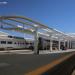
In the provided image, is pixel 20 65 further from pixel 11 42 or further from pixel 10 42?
pixel 11 42

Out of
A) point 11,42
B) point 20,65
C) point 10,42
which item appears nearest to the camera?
point 20,65

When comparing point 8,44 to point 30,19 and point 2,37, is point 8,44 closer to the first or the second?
point 2,37

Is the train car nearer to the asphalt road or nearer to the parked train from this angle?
the parked train

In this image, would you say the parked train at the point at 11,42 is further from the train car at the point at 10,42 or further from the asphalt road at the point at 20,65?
the asphalt road at the point at 20,65

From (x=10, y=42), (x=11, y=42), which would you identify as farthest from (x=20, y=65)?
(x=11, y=42)

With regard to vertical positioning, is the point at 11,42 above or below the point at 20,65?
above

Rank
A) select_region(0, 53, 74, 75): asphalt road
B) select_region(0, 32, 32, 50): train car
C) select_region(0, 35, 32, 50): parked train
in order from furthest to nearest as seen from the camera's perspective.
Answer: select_region(0, 32, 32, 50): train car
select_region(0, 35, 32, 50): parked train
select_region(0, 53, 74, 75): asphalt road

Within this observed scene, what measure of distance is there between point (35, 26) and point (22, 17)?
297 inches

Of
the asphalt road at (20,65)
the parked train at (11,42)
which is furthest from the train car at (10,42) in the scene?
the asphalt road at (20,65)

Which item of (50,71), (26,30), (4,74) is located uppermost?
(26,30)

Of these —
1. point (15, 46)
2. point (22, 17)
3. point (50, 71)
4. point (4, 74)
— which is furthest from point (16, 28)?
point (50, 71)

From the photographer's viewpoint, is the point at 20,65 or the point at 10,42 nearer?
the point at 20,65

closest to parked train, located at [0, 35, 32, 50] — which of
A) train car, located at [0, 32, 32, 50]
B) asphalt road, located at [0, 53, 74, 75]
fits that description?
train car, located at [0, 32, 32, 50]

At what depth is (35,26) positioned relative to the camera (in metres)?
56.8
